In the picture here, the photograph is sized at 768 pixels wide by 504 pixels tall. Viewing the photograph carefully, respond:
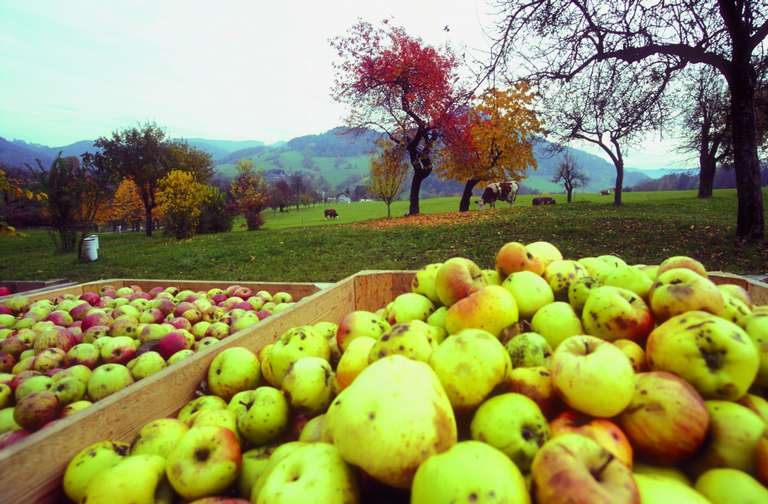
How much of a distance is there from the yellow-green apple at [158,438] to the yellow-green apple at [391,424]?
31.3 inches

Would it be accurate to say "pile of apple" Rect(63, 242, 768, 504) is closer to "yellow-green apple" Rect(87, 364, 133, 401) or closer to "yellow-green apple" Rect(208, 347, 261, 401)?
"yellow-green apple" Rect(208, 347, 261, 401)

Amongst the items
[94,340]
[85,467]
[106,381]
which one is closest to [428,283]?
[85,467]

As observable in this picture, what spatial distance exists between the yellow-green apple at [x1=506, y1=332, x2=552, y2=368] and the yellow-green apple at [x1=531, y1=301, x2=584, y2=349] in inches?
7.9

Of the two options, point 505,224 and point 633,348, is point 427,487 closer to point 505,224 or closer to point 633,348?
point 633,348

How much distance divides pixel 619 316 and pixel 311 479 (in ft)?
4.95

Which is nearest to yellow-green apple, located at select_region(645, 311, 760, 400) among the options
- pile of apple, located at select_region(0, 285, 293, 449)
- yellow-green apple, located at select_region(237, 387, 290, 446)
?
yellow-green apple, located at select_region(237, 387, 290, 446)

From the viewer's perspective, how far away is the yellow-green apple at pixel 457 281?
7.91ft

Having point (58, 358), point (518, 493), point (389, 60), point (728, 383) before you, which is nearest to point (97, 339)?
point (58, 358)

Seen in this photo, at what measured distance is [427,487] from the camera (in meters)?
1.08

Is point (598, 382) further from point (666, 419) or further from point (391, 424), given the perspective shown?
point (391, 424)

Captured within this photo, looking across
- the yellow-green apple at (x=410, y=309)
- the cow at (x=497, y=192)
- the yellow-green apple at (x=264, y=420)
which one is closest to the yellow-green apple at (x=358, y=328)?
the yellow-green apple at (x=410, y=309)

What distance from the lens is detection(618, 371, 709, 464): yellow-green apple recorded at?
1.29 m

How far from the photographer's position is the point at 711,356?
4.72 feet

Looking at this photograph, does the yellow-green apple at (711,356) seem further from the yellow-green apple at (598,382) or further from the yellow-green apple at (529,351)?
the yellow-green apple at (529,351)
